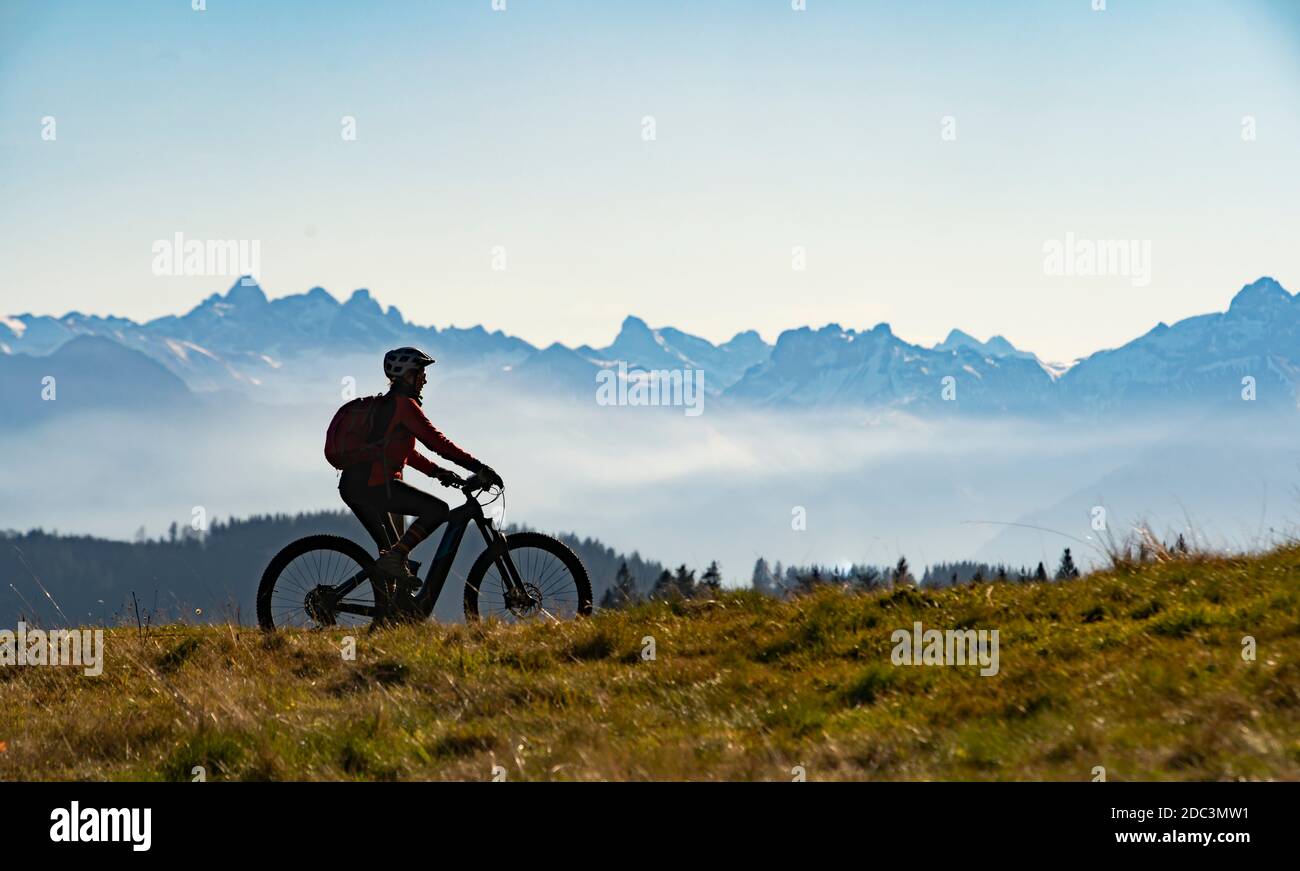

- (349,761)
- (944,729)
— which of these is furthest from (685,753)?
(349,761)

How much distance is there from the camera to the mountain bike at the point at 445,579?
13.3 metres

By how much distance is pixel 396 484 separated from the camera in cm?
1328

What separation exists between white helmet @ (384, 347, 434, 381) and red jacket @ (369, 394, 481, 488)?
0.30 metres

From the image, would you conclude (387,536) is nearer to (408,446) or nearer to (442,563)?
(442,563)

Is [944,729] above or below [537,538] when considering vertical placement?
below

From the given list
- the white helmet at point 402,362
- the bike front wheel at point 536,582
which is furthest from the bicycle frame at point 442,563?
the white helmet at point 402,362

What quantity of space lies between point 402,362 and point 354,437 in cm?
105

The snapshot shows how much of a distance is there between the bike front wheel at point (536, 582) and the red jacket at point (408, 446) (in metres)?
1.23

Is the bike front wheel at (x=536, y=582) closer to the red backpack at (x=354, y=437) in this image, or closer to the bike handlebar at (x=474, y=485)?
the bike handlebar at (x=474, y=485)

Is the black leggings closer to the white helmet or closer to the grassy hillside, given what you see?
the white helmet
